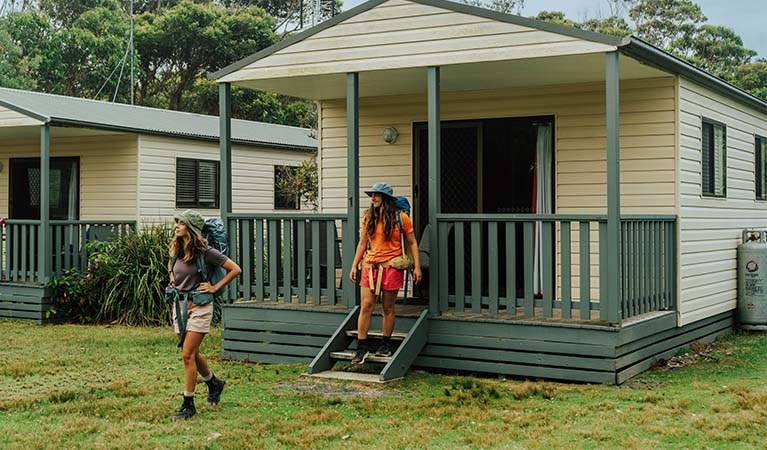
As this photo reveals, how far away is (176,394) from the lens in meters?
7.62

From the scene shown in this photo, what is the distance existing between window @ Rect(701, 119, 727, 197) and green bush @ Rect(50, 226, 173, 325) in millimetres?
6970

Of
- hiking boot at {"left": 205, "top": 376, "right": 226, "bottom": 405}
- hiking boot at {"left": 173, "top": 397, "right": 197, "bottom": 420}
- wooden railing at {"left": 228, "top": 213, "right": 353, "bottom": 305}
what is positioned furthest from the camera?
wooden railing at {"left": 228, "top": 213, "right": 353, "bottom": 305}

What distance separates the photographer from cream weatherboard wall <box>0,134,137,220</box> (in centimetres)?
1499

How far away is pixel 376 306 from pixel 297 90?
2.68 meters

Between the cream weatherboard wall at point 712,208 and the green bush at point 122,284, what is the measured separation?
6.68 meters

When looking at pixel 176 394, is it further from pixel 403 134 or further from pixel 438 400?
pixel 403 134

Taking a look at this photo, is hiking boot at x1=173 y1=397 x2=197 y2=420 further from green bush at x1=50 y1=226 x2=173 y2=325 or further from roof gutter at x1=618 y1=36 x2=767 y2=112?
green bush at x1=50 y1=226 x2=173 y2=325

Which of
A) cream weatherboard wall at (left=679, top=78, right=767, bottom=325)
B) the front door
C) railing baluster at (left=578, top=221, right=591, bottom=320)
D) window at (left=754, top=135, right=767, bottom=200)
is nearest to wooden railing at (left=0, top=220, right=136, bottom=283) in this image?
the front door

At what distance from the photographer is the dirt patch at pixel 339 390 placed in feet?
24.6

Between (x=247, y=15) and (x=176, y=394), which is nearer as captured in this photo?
(x=176, y=394)

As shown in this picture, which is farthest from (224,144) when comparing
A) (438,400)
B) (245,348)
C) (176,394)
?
(438,400)

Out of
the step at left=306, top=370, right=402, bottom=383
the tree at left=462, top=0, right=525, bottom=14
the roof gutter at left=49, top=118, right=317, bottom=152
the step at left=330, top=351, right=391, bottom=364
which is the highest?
the tree at left=462, top=0, right=525, bottom=14

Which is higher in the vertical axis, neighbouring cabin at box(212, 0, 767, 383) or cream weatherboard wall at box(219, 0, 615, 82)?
cream weatherboard wall at box(219, 0, 615, 82)

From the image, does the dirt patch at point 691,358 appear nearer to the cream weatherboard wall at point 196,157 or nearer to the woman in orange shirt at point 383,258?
the woman in orange shirt at point 383,258
